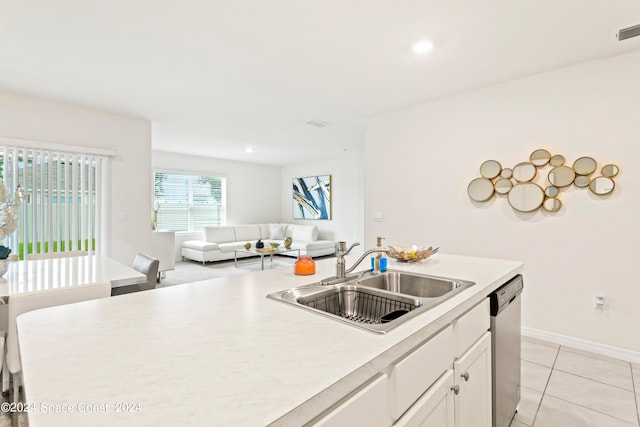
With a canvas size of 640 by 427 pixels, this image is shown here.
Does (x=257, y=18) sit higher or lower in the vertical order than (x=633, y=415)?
higher

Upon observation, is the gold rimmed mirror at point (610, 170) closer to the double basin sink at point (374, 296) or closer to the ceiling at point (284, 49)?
the ceiling at point (284, 49)

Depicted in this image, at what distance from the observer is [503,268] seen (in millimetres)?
1852

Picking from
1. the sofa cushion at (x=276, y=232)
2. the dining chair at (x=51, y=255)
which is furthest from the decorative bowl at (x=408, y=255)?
the sofa cushion at (x=276, y=232)

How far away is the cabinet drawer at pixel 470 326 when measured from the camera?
3.85 ft

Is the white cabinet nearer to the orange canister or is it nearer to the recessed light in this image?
the orange canister

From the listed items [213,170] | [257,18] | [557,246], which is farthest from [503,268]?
[213,170]

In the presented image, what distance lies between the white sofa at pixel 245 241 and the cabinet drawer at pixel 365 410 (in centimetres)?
594

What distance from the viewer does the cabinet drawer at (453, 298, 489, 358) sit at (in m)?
1.17

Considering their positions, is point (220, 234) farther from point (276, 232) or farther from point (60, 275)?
point (60, 275)

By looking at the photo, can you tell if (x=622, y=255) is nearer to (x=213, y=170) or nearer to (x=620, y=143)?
(x=620, y=143)

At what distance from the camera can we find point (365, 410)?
729 millimetres

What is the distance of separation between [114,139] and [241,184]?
13.3 ft

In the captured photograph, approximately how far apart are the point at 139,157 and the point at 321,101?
262 cm

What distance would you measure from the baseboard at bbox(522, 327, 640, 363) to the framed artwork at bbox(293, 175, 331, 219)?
524cm
